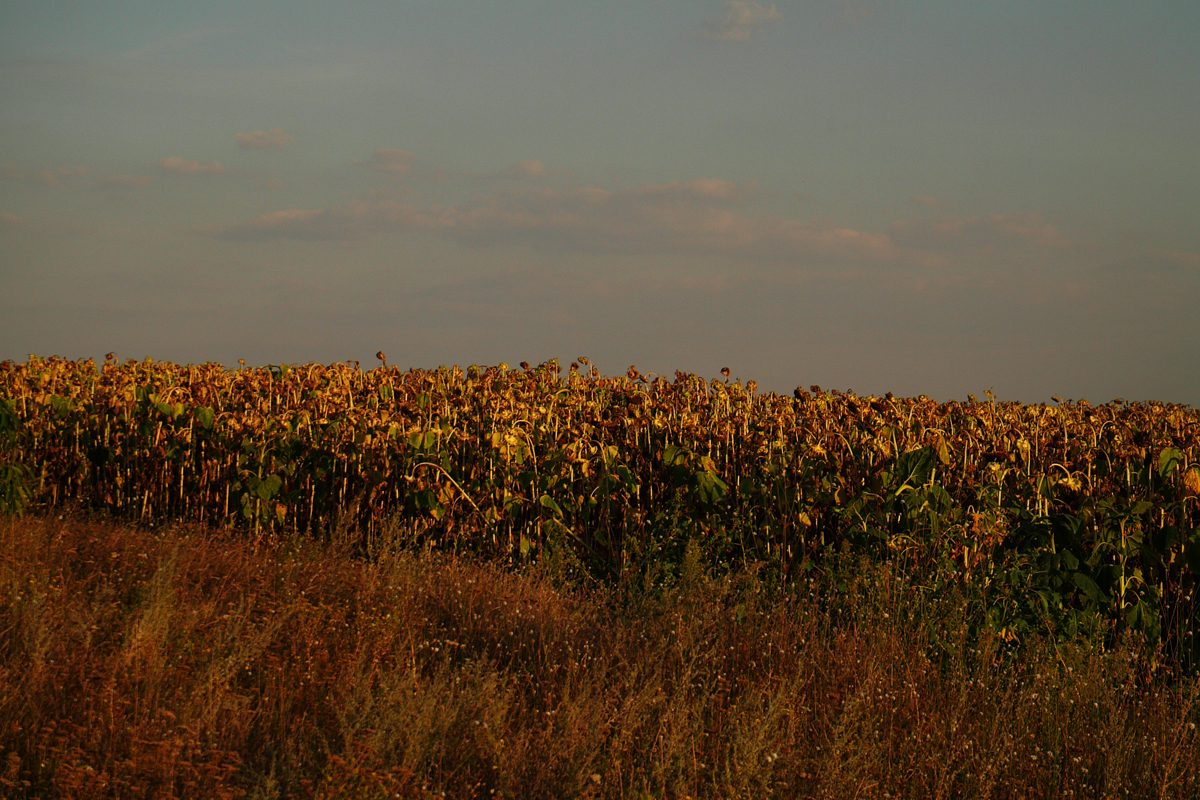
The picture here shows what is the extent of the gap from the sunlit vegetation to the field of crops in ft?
0.09

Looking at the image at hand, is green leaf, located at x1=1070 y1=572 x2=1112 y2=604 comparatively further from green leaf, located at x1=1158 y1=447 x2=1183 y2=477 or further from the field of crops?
green leaf, located at x1=1158 y1=447 x2=1183 y2=477

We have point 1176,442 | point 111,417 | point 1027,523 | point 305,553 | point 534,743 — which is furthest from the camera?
point 111,417

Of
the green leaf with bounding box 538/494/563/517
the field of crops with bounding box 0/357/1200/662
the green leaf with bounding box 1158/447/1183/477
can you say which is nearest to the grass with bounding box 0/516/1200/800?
the field of crops with bounding box 0/357/1200/662

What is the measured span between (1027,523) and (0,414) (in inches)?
272

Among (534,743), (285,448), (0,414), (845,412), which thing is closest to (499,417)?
(285,448)

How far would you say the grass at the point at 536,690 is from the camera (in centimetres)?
336

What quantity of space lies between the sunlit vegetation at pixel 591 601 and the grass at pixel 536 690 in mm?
20

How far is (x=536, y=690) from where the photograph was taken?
4.05 metres

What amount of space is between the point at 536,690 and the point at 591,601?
3.49 ft

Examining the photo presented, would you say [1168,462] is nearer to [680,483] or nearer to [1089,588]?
[1089,588]

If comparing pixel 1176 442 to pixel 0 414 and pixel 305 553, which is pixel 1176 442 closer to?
pixel 305 553

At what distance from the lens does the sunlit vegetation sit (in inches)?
138

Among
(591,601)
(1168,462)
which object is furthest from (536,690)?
(1168,462)

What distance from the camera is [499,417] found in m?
6.35
